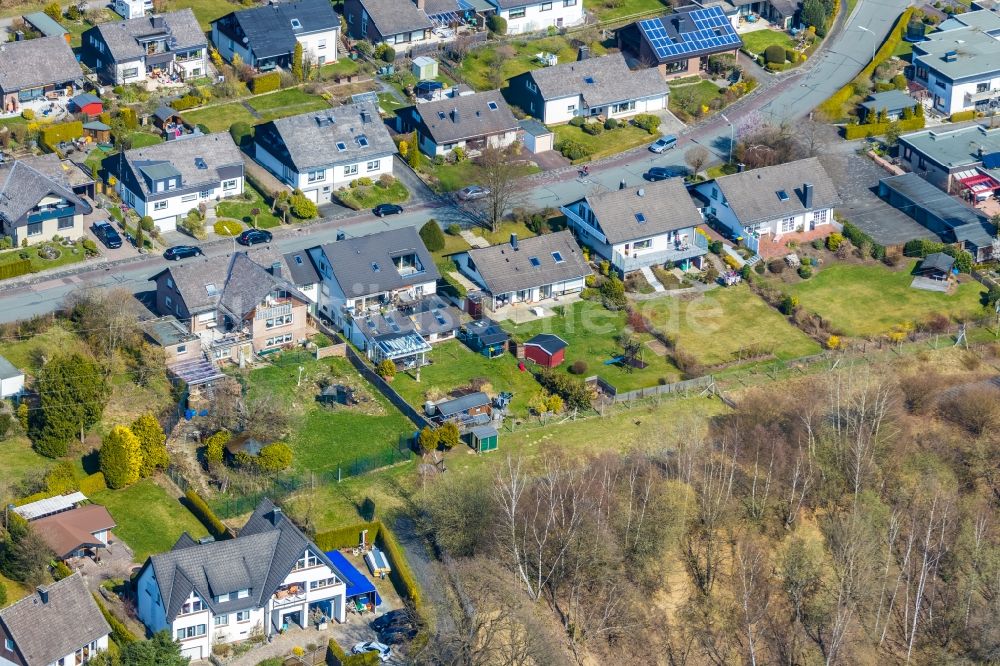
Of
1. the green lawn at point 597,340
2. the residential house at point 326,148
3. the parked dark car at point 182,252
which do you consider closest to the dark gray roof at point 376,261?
the green lawn at point 597,340

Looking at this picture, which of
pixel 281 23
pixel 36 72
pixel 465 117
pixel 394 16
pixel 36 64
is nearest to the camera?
pixel 36 72

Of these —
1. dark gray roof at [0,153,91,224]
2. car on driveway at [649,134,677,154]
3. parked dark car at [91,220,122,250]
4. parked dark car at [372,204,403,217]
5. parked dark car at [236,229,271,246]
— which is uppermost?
dark gray roof at [0,153,91,224]

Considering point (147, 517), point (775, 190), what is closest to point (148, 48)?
point (775, 190)

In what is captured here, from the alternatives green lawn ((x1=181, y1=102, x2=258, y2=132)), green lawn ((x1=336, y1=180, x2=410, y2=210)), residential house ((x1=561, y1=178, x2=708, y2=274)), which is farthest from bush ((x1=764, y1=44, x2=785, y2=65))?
green lawn ((x1=181, y1=102, x2=258, y2=132))

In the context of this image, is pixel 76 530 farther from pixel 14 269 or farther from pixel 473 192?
pixel 473 192

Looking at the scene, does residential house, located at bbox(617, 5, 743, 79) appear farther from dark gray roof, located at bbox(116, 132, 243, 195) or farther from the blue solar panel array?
dark gray roof, located at bbox(116, 132, 243, 195)

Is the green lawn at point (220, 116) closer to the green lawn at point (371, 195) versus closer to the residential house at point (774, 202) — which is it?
the green lawn at point (371, 195)

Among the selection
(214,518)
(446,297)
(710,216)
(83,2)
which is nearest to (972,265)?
(710,216)
